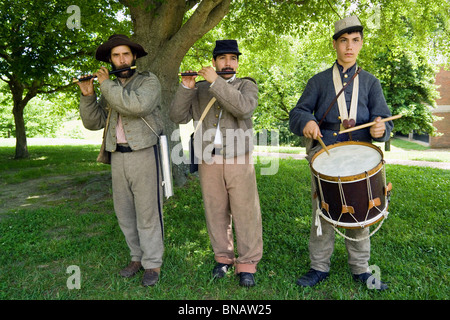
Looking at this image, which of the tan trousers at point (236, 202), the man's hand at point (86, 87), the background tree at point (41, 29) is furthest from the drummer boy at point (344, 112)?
the background tree at point (41, 29)

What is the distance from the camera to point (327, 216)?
2.74 meters

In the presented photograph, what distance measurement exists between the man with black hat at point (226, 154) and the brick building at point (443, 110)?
24.0m

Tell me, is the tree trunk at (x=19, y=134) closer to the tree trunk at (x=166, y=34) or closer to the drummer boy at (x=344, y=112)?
the tree trunk at (x=166, y=34)

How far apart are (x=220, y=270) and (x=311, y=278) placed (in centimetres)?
87

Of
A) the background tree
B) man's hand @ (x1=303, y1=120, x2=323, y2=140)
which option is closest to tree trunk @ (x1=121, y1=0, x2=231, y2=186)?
the background tree

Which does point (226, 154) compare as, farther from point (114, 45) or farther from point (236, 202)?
point (114, 45)

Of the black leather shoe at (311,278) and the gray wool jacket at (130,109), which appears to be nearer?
the gray wool jacket at (130,109)

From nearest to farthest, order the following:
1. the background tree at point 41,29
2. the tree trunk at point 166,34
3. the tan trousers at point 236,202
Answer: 1. the tan trousers at point 236,202
2. the tree trunk at point 166,34
3. the background tree at point 41,29

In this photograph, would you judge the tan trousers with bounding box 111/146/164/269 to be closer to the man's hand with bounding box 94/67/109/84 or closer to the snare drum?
the man's hand with bounding box 94/67/109/84

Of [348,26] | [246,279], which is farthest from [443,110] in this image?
[246,279]

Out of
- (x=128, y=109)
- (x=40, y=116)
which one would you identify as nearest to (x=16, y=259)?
(x=128, y=109)

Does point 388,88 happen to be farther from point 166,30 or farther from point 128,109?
point 128,109

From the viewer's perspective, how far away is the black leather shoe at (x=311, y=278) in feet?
9.79

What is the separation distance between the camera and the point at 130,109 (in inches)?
110
